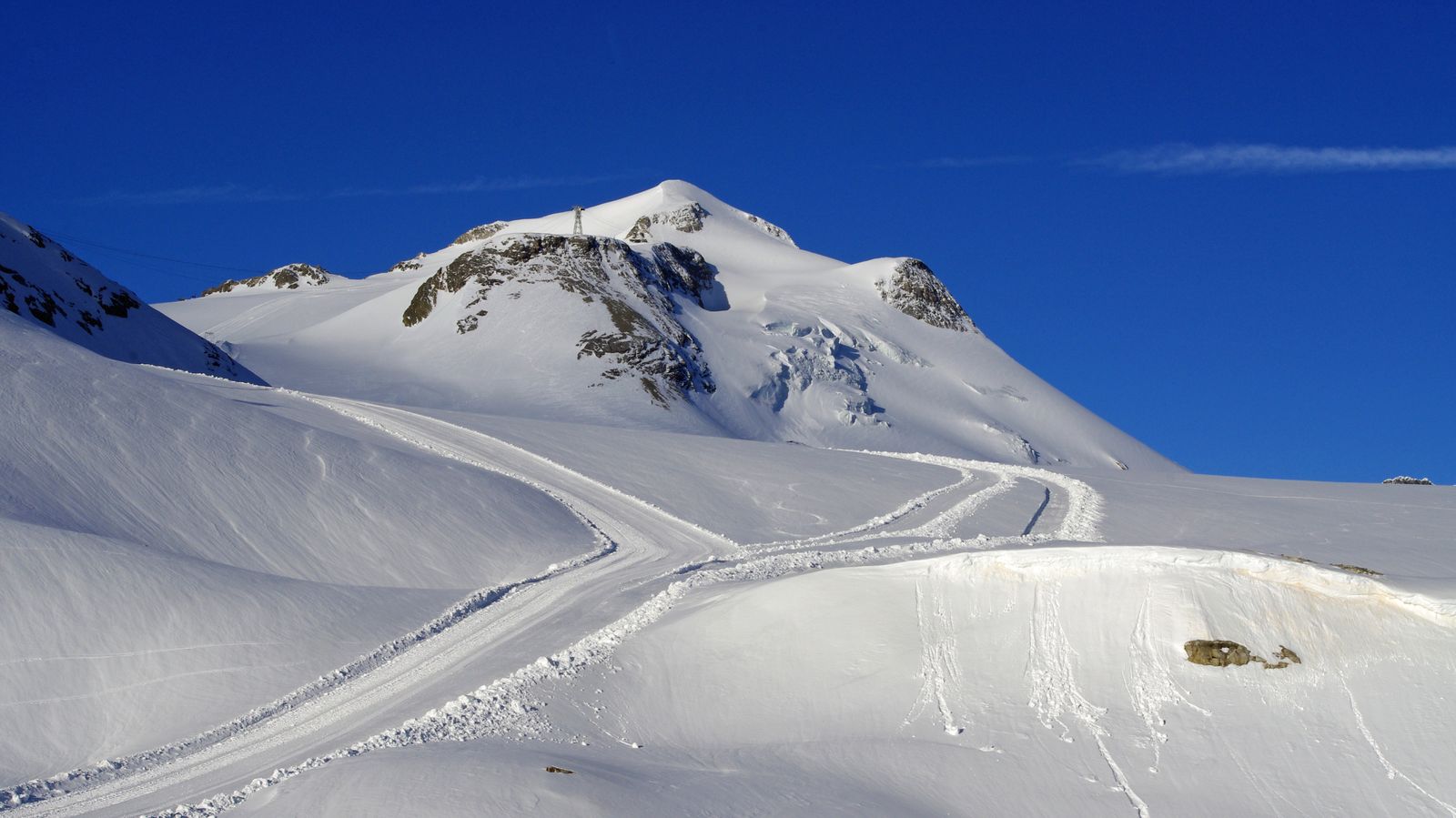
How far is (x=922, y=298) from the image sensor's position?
10025 centimetres

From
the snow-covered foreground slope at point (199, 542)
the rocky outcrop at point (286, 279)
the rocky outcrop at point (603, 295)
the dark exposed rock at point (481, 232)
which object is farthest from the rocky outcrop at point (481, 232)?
the snow-covered foreground slope at point (199, 542)

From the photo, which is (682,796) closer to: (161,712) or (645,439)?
(161,712)

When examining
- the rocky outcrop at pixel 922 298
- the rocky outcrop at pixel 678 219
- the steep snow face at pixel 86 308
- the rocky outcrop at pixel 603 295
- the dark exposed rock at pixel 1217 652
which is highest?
the rocky outcrop at pixel 678 219

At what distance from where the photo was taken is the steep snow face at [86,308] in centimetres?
4584

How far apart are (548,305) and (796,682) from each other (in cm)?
6190

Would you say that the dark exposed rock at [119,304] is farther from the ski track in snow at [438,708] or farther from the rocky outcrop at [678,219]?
the rocky outcrop at [678,219]

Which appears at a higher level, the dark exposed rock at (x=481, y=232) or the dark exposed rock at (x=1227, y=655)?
the dark exposed rock at (x=481, y=232)

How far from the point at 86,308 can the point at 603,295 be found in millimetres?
34817

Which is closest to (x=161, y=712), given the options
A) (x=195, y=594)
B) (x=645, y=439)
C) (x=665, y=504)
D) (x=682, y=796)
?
(x=195, y=594)

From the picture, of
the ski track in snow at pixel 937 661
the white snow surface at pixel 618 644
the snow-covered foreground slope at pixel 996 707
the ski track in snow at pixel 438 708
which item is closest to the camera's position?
the snow-covered foreground slope at pixel 996 707

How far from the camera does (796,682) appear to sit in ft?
51.5

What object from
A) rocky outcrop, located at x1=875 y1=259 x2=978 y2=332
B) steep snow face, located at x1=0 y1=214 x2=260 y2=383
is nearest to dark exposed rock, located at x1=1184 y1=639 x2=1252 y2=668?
steep snow face, located at x1=0 y1=214 x2=260 y2=383

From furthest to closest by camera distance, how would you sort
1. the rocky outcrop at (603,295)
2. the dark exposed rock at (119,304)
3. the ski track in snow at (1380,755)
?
1. the rocky outcrop at (603,295)
2. the dark exposed rock at (119,304)
3. the ski track in snow at (1380,755)

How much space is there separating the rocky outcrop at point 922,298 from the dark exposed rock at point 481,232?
2020 inches
